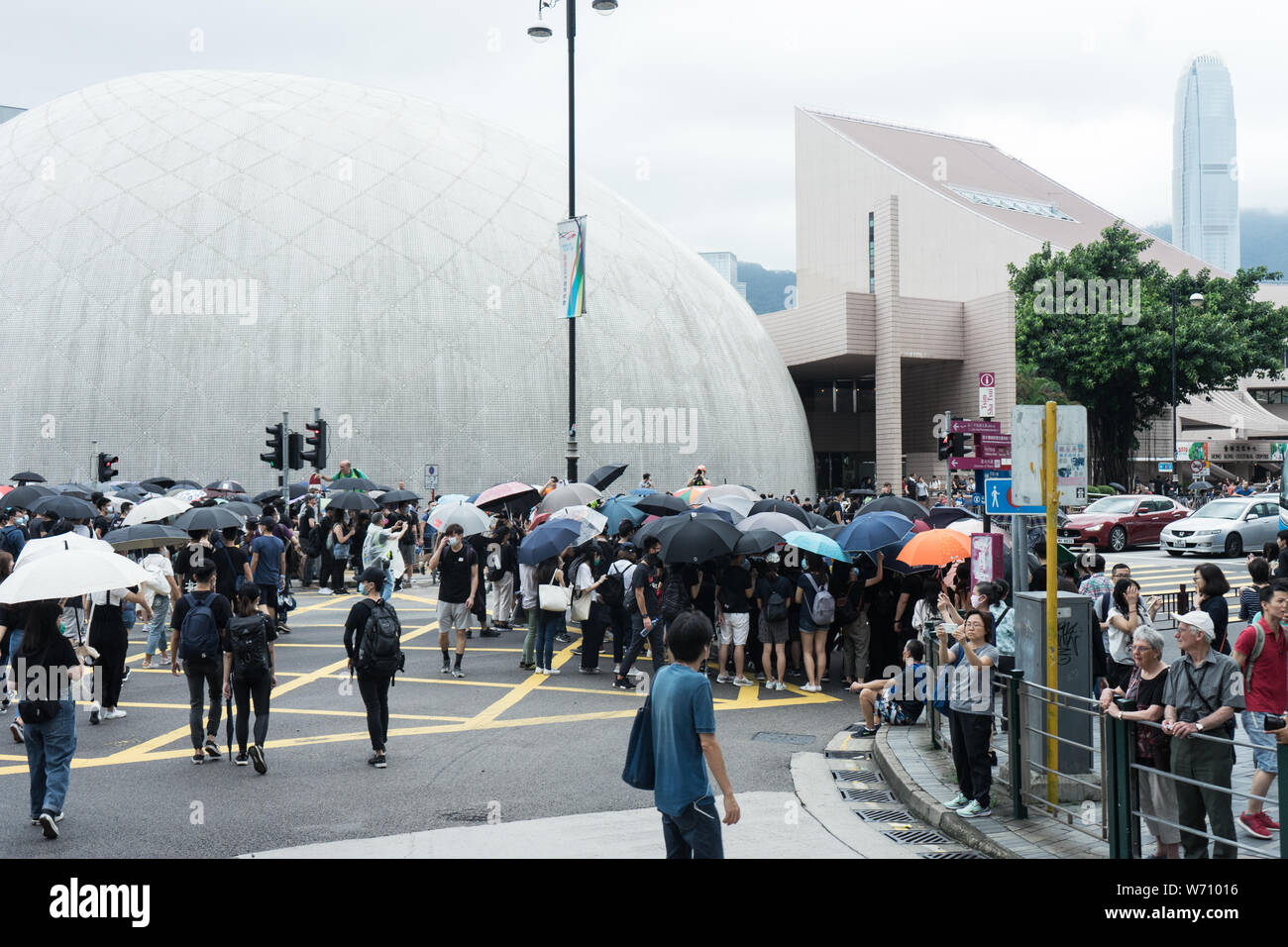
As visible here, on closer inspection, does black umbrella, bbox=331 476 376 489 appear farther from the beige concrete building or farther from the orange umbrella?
the beige concrete building

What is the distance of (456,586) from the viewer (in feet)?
39.2

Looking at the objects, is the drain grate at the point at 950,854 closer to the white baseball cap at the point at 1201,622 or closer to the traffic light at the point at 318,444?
the white baseball cap at the point at 1201,622

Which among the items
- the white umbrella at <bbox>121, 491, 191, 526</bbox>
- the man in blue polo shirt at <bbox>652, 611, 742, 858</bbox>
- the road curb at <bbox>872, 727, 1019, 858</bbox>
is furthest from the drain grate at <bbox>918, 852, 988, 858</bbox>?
the white umbrella at <bbox>121, 491, 191, 526</bbox>

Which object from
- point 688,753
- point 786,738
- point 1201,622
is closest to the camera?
point 688,753

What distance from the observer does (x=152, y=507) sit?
14383 mm

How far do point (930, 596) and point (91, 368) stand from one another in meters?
26.0

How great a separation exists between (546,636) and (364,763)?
13.5 feet

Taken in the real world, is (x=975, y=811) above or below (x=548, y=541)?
below

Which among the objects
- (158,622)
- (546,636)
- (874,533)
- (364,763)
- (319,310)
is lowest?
(364,763)

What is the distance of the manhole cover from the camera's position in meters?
9.09

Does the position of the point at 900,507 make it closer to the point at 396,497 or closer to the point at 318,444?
the point at 396,497

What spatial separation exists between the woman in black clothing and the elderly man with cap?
2.52m

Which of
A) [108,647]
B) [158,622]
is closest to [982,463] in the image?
[108,647]
